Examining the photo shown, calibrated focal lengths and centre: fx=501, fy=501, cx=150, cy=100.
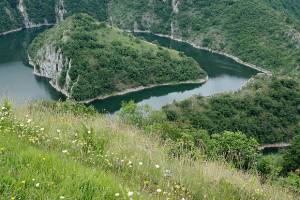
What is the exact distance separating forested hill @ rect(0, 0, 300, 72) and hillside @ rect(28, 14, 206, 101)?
2109 cm

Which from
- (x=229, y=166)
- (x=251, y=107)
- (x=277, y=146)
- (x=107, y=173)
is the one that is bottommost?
(x=277, y=146)

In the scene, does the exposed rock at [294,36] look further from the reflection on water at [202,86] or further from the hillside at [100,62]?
the hillside at [100,62]

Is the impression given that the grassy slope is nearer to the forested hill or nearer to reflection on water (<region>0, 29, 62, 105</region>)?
reflection on water (<region>0, 29, 62, 105</region>)

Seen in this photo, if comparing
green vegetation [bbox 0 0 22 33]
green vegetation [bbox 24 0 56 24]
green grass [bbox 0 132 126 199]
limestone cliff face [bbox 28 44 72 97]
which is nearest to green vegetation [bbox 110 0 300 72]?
green vegetation [bbox 24 0 56 24]

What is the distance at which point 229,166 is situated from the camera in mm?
7555

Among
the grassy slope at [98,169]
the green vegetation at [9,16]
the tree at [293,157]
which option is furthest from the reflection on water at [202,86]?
the grassy slope at [98,169]

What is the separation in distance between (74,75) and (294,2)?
86.1 metres

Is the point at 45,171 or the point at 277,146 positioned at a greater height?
the point at 45,171

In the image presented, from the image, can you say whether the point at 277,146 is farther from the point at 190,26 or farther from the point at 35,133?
the point at 190,26

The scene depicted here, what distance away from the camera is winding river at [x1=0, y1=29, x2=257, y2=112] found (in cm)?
8044

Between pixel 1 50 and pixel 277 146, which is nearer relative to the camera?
pixel 277 146

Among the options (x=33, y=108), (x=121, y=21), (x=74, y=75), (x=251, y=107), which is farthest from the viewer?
(x=121, y=21)

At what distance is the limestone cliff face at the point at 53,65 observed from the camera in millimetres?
85756

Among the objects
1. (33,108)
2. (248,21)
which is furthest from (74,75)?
(33,108)
